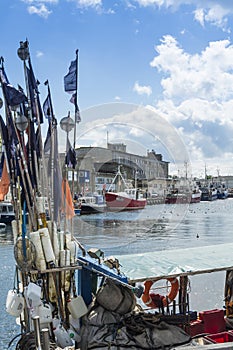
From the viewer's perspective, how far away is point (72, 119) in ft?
27.5

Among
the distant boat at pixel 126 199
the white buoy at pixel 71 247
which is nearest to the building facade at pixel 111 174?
the distant boat at pixel 126 199

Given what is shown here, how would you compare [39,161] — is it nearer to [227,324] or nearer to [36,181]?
[36,181]

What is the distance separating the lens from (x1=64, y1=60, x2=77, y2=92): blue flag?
8539mm

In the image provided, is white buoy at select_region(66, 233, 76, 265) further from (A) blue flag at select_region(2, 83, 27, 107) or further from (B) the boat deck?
(A) blue flag at select_region(2, 83, 27, 107)

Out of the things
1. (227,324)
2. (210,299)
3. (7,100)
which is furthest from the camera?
(210,299)

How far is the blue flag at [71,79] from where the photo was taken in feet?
28.0

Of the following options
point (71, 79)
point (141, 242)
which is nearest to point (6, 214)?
point (141, 242)

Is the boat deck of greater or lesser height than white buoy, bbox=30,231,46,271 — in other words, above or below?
below

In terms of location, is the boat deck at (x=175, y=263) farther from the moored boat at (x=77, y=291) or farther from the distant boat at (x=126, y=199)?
the distant boat at (x=126, y=199)

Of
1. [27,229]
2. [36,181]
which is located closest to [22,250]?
[27,229]

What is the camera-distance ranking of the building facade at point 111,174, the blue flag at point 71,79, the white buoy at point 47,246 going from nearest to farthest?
the white buoy at point 47,246 → the blue flag at point 71,79 → the building facade at point 111,174

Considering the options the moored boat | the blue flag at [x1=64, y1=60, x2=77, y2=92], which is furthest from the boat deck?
the blue flag at [x1=64, y1=60, x2=77, y2=92]

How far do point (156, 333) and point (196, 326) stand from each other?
1847 mm

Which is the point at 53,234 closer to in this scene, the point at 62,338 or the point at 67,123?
the point at 62,338
